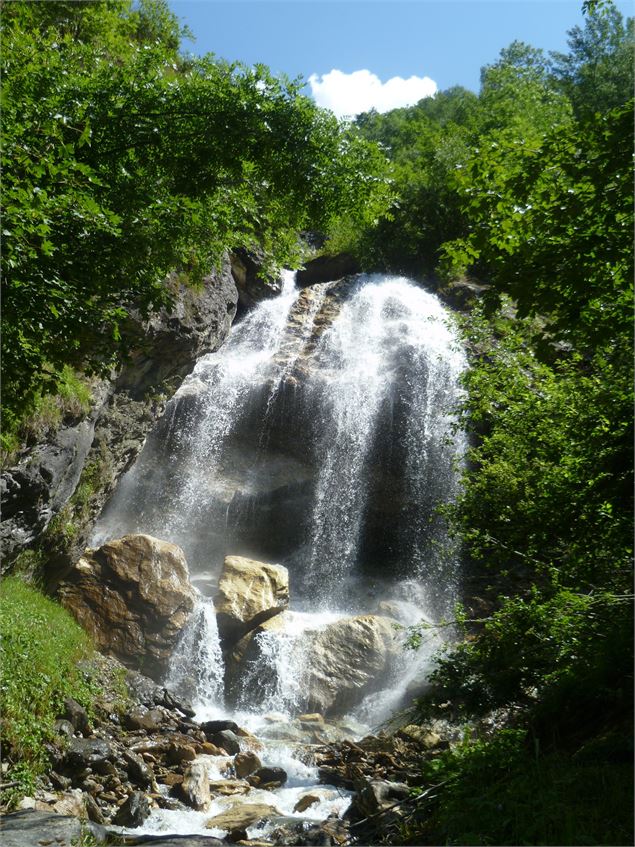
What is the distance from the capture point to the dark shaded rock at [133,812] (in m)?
8.35

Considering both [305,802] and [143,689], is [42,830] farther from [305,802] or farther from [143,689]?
[143,689]

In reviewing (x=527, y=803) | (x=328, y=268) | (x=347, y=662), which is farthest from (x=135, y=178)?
(x=328, y=268)

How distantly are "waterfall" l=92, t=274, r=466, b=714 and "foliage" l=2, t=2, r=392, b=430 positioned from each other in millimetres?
10956

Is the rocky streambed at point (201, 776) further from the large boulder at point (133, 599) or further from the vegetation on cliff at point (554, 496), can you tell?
the vegetation on cliff at point (554, 496)

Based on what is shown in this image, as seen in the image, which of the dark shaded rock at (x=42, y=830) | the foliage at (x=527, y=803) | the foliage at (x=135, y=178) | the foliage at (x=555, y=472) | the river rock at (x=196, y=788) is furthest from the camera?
the river rock at (x=196, y=788)

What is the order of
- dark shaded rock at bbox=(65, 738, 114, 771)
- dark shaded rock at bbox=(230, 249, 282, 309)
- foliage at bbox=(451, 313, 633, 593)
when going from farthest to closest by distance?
1. dark shaded rock at bbox=(230, 249, 282, 309)
2. dark shaded rock at bbox=(65, 738, 114, 771)
3. foliage at bbox=(451, 313, 633, 593)

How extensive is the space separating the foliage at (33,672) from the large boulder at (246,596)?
11.1 ft

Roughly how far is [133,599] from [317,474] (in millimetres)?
7737

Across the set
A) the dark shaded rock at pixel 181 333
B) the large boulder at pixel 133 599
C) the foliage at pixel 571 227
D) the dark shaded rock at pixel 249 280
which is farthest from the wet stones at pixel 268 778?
the dark shaded rock at pixel 249 280

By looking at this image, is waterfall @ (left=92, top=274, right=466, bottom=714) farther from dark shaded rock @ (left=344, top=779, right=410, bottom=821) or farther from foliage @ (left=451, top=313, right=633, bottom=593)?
dark shaded rock @ (left=344, top=779, right=410, bottom=821)

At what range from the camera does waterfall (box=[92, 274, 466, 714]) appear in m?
19.8

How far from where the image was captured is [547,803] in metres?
4.53

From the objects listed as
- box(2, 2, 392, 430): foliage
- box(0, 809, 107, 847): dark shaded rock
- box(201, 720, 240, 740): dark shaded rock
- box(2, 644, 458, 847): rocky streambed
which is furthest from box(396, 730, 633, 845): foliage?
box(201, 720, 240, 740): dark shaded rock

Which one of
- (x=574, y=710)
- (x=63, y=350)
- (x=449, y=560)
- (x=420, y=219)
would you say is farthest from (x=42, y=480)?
(x=420, y=219)
